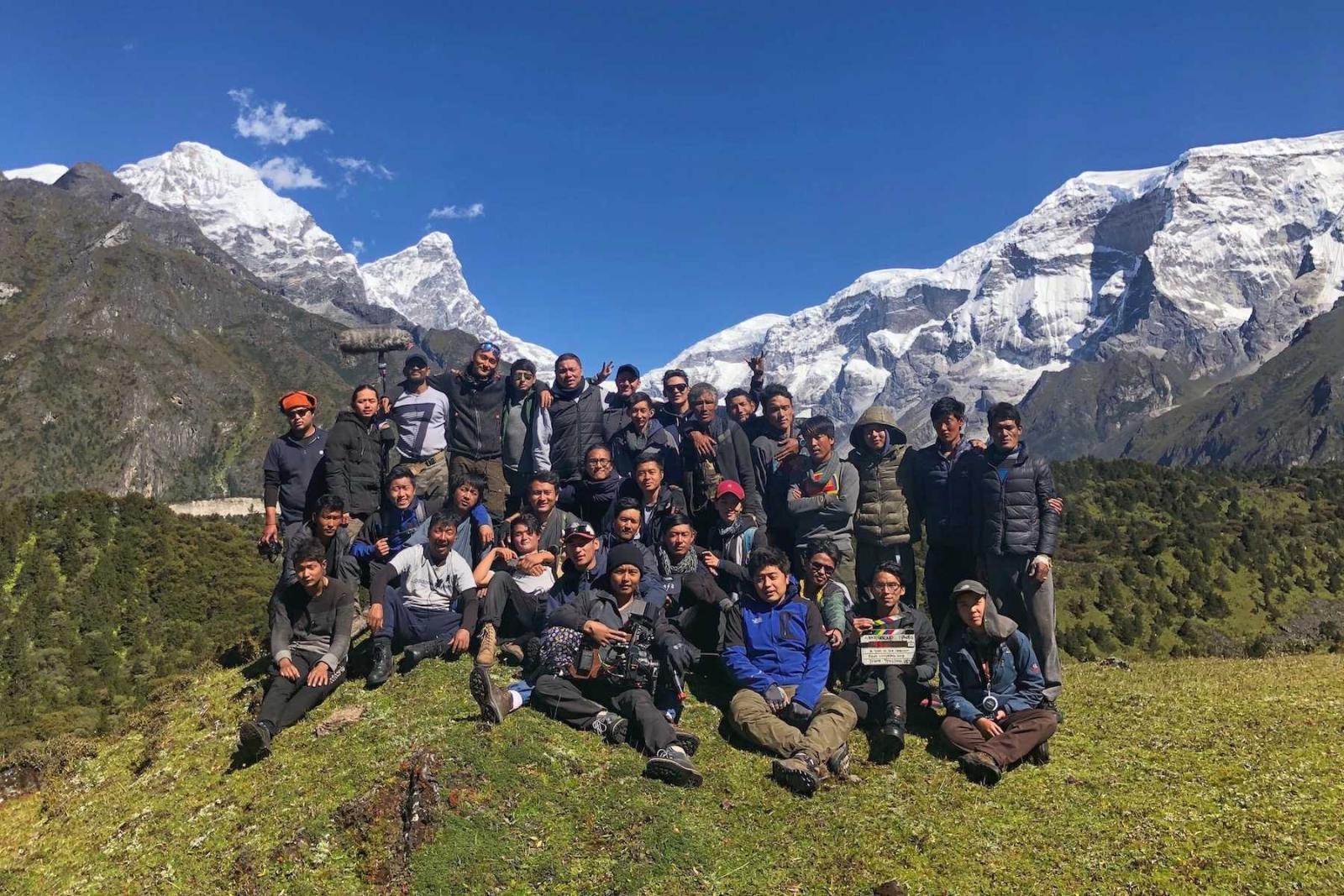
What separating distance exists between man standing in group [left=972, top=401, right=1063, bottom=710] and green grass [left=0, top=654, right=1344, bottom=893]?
Answer: 4.32 feet

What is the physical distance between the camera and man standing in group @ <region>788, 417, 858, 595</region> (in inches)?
432

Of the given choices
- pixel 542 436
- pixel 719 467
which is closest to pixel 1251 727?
pixel 719 467

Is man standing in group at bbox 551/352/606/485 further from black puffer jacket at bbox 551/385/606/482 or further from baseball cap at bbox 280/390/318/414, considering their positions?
baseball cap at bbox 280/390/318/414

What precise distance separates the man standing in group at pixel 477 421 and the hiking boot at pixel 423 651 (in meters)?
2.85

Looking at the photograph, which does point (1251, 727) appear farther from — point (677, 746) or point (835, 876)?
point (677, 746)

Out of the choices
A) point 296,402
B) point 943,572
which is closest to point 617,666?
point 943,572

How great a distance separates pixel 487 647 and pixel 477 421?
438 cm

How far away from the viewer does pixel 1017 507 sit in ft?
33.2

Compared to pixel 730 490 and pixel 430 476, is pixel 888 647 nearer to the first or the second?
pixel 730 490

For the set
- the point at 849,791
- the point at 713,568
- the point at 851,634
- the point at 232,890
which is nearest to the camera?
the point at 232,890

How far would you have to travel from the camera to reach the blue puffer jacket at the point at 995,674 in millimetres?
8789

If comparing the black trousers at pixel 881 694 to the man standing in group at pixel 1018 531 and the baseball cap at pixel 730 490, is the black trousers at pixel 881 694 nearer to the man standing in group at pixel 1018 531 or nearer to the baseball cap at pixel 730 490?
the man standing in group at pixel 1018 531

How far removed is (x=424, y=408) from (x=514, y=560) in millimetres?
3345

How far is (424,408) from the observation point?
12758 millimetres
